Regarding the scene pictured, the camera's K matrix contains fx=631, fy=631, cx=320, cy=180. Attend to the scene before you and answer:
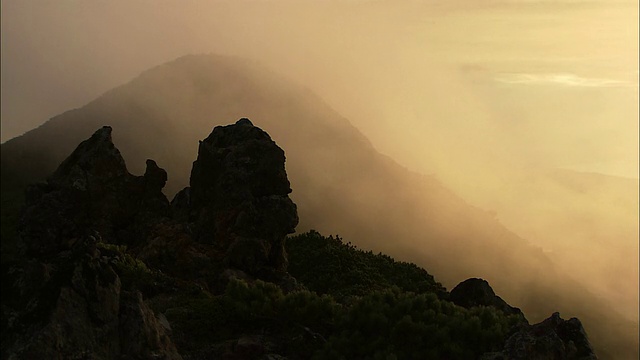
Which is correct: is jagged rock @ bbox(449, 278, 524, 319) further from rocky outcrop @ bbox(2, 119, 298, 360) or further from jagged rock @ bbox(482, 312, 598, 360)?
jagged rock @ bbox(482, 312, 598, 360)

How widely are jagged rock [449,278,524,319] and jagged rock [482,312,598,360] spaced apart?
1194 centimetres

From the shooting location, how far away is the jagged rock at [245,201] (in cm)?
3033

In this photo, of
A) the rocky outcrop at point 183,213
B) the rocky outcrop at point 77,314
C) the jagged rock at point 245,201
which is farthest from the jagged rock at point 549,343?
the jagged rock at point 245,201

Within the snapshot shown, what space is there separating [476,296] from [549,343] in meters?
14.0

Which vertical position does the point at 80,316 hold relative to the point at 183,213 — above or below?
above

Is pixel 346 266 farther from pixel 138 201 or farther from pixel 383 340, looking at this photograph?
pixel 383 340

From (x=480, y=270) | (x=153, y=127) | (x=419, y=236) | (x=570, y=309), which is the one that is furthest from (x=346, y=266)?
(x=153, y=127)

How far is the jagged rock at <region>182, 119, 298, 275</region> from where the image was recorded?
1194 inches

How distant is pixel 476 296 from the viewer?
99.6 feet

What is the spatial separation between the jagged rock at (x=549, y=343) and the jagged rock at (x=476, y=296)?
470 inches

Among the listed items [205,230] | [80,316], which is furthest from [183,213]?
[80,316]

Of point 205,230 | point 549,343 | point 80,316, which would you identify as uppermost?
point 80,316

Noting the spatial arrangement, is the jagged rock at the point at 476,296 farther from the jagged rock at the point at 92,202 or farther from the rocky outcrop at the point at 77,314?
the rocky outcrop at the point at 77,314

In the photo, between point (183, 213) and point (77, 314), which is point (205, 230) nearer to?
point (183, 213)
